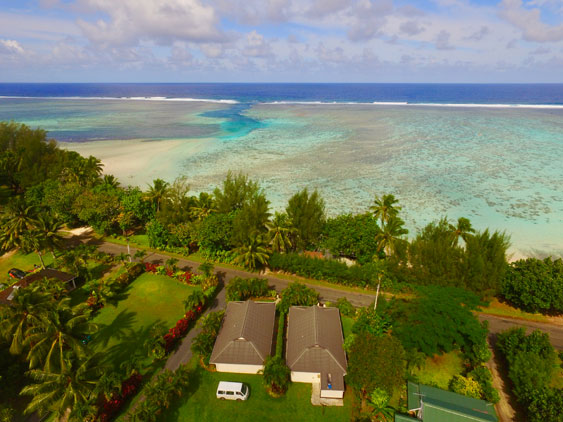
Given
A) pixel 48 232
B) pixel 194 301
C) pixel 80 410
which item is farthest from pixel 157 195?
pixel 80 410

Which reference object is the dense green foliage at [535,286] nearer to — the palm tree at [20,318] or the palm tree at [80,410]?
the palm tree at [80,410]

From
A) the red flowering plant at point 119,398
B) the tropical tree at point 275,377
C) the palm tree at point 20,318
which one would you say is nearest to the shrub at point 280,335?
the tropical tree at point 275,377

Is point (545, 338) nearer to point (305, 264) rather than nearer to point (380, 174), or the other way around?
point (305, 264)

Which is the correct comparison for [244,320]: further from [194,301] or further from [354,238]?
[354,238]

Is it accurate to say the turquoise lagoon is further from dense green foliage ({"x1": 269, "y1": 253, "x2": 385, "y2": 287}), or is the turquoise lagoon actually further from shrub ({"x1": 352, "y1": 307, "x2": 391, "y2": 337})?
shrub ({"x1": 352, "y1": 307, "x2": 391, "y2": 337})

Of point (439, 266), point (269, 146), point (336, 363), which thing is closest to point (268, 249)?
point (336, 363)
